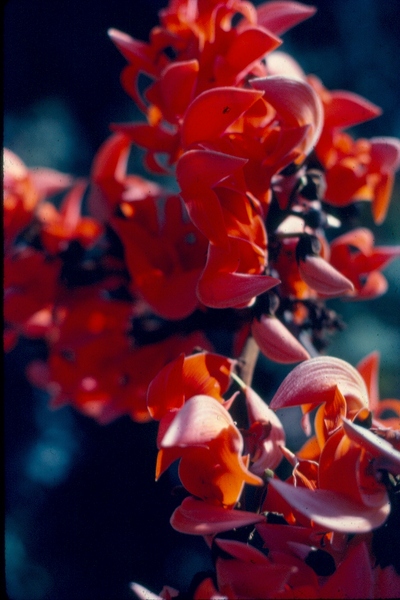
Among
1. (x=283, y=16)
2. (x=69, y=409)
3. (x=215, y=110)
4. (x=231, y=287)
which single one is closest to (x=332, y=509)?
(x=231, y=287)

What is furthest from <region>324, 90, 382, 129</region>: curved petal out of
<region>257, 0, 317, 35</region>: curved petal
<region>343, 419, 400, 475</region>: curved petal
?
<region>343, 419, 400, 475</region>: curved petal

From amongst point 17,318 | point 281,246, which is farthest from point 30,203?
point 281,246

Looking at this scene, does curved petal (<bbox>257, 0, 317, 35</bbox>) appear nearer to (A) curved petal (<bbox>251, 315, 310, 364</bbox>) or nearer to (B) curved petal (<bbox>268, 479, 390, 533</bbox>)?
(A) curved petal (<bbox>251, 315, 310, 364</bbox>)

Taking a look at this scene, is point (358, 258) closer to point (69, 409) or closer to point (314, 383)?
point (314, 383)

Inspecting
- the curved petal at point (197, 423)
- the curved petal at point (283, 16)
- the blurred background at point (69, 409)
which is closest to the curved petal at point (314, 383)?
the curved petal at point (197, 423)

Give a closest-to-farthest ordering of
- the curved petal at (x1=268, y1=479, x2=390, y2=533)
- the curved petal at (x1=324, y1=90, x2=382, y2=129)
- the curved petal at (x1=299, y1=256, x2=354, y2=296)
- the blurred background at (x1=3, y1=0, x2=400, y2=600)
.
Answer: the curved petal at (x1=268, y1=479, x2=390, y2=533) → the curved petal at (x1=299, y1=256, x2=354, y2=296) → the curved petal at (x1=324, y1=90, x2=382, y2=129) → the blurred background at (x1=3, y1=0, x2=400, y2=600)

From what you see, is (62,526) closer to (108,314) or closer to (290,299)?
(108,314)
